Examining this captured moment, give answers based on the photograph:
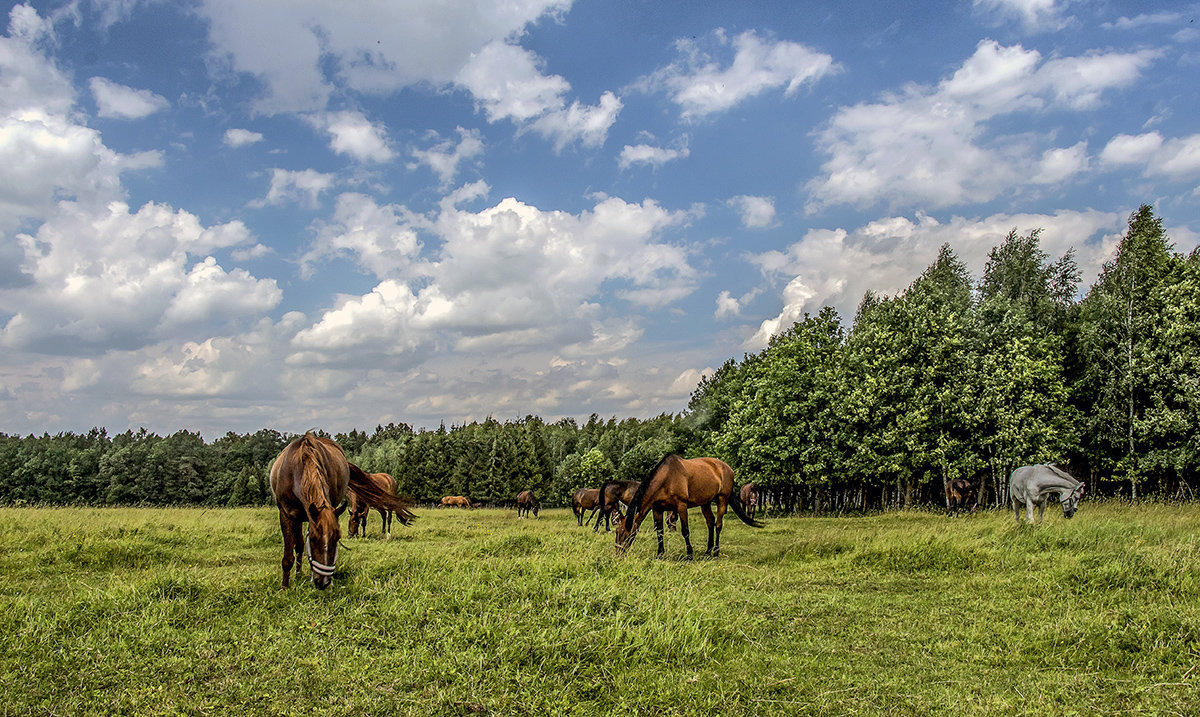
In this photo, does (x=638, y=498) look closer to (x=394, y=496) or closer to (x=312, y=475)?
(x=394, y=496)

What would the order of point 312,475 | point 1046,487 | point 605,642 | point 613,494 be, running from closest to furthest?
point 605,642 < point 312,475 < point 1046,487 < point 613,494

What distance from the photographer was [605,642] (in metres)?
6.34

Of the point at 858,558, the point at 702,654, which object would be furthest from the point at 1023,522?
the point at 702,654

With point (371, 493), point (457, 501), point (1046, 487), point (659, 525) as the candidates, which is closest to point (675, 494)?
point (659, 525)

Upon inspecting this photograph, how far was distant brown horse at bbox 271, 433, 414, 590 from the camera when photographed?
761 centimetres

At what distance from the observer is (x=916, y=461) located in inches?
1192

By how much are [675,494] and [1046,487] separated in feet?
37.1

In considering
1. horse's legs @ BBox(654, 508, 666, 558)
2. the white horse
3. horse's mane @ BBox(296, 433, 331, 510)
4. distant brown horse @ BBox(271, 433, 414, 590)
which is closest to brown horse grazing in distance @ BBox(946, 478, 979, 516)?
the white horse

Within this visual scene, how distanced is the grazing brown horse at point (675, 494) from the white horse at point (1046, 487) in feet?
28.3

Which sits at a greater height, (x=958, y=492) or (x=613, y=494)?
(x=613, y=494)

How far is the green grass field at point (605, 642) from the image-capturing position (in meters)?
5.25

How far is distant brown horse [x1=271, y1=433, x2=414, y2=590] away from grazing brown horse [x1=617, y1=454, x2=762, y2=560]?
585cm

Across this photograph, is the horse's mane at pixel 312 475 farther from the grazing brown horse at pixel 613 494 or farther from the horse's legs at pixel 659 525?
the grazing brown horse at pixel 613 494

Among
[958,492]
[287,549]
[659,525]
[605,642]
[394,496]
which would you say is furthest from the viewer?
[958,492]
